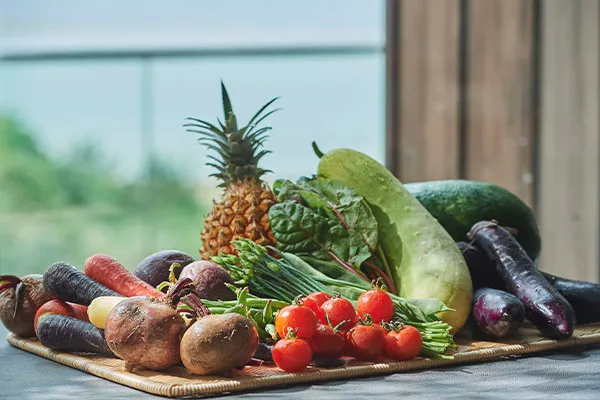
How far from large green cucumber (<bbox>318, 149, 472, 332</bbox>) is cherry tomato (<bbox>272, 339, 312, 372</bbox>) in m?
0.47

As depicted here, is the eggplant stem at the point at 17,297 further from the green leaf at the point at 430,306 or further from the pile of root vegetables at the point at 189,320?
the green leaf at the point at 430,306

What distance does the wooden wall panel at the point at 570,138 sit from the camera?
4.02 metres

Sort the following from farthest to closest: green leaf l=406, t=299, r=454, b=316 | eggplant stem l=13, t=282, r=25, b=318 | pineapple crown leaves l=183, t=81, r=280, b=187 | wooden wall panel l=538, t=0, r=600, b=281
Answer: wooden wall panel l=538, t=0, r=600, b=281 < pineapple crown leaves l=183, t=81, r=280, b=187 < eggplant stem l=13, t=282, r=25, b=318 < green leaf l=406, t=299, r=454, b=316

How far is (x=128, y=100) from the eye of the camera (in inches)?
186

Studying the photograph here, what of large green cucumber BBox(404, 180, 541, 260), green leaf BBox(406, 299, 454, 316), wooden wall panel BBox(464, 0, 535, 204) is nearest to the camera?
green leaf BBox(406, 299, 454, 316)

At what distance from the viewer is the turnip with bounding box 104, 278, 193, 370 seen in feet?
5.82

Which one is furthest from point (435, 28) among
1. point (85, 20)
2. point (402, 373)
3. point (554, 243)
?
point (402, 373)

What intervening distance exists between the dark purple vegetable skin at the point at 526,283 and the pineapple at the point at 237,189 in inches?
20.9

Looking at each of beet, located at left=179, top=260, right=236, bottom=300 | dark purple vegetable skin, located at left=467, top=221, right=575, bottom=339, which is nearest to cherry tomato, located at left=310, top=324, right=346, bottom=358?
beet, located at left=179, top=260, right=236, bottom=300

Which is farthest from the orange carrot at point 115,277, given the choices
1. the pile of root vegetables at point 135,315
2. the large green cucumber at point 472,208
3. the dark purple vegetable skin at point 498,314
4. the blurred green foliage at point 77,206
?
the blurred green foliage at point 77,206

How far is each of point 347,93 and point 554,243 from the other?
4.06 ft

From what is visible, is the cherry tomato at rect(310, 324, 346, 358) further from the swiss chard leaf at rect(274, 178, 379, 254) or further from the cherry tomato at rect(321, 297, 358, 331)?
the swiss chard leaf at rect(274, 178, 379, 254)

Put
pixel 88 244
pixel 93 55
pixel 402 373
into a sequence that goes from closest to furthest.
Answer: pixel 402 373 → pixel 93 55 → pixel 88 244

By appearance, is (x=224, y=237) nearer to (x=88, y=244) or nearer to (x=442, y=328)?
(x=442, y=328)
